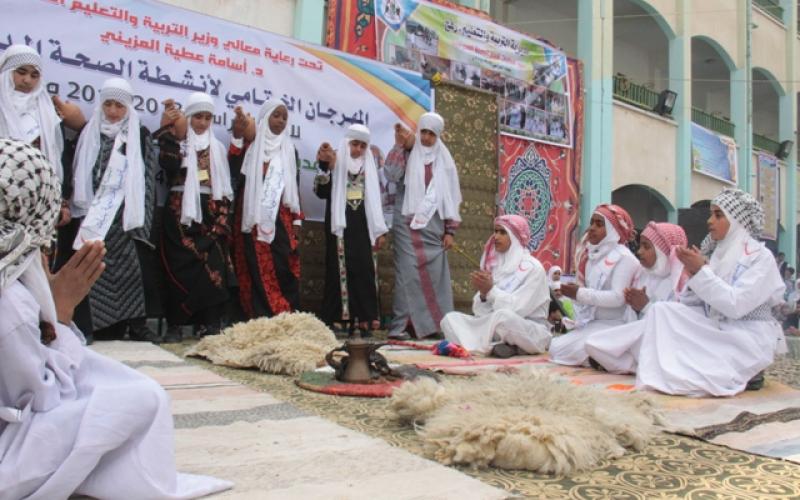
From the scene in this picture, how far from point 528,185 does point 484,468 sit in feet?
18.4

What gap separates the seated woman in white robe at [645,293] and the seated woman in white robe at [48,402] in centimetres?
264

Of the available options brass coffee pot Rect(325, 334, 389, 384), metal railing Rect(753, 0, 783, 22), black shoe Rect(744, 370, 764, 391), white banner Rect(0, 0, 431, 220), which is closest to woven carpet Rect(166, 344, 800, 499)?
brass coffee pot Rect(325, 334, 389, 384)

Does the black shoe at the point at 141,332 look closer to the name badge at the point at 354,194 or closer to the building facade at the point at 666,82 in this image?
the name badge at the point at 354,194

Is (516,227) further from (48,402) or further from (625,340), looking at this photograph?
(48,402)

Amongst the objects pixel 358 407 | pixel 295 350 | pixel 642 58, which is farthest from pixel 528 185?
pixel 642 58

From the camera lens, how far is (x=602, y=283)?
399 centimetres

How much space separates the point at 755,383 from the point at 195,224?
3277 mm

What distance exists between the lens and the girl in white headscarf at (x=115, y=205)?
404 centimetres

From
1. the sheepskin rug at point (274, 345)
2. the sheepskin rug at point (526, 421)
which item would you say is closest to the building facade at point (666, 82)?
the sheepskin rug at point (274, 345)

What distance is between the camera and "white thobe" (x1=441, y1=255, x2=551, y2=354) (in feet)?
14.2

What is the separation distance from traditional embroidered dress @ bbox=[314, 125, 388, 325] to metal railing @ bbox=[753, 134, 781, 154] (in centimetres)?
1158

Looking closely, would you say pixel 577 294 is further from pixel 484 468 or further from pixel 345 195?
pixel 484 468

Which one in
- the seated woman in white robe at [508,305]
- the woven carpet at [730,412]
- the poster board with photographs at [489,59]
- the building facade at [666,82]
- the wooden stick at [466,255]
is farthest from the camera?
the building facade at [666,82]

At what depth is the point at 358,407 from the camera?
2.57 m
